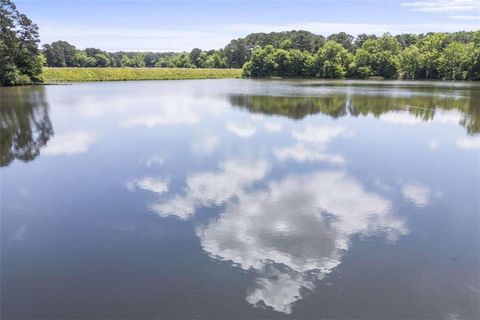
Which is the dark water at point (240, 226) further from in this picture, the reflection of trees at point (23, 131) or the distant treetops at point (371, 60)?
the distant treetops at point (371, 60)

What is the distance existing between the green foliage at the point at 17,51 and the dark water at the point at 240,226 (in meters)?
46.6

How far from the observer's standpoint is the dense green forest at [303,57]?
6594 cm

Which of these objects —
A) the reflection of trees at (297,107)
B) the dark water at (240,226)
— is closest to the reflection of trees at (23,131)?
the dark water at (240,226)

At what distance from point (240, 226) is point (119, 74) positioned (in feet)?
277

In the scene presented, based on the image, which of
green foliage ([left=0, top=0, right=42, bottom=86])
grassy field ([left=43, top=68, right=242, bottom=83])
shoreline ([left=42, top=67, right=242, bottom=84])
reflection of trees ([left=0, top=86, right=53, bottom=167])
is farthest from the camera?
grassy field ([left=43, top=68, right=242, bottom=83])

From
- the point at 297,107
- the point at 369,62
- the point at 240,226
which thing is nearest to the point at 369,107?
the point at 297,107

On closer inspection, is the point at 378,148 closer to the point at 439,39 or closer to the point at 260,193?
the point at 260,193

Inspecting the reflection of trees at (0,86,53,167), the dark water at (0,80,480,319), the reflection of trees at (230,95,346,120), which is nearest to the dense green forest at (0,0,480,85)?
the reflection of trees at (0,86,53,167)

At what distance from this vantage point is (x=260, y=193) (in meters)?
12.7

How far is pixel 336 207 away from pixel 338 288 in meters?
4.35

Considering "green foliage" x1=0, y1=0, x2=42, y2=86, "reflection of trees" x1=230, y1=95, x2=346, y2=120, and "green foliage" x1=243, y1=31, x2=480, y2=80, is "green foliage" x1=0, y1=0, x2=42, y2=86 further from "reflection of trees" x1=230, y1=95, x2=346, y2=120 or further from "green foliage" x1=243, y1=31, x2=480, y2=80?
"green foliage" x1=243, y1=31, x2=480, y2=80

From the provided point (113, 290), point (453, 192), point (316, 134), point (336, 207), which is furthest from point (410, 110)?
point (113, 290)

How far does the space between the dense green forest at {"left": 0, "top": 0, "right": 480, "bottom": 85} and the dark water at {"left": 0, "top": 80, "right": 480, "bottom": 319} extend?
52766 mm

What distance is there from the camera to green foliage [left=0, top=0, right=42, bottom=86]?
61.1 m
